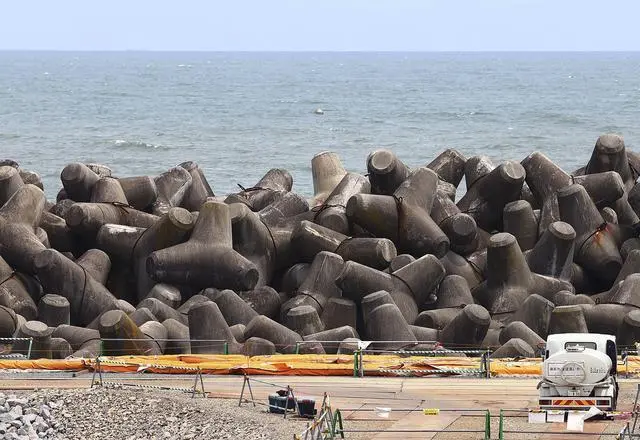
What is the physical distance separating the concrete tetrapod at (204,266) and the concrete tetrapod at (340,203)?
7.12ft

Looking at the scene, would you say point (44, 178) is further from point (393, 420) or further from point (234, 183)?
point (393, 420)

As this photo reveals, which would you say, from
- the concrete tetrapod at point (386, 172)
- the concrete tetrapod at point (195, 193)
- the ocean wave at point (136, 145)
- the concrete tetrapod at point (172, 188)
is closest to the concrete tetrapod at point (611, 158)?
the concrete tetrapod at point (386, 172)

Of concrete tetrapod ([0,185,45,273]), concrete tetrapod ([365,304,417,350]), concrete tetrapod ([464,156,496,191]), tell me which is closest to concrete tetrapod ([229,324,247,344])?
concrete tetrapod ([365,304,417,350])

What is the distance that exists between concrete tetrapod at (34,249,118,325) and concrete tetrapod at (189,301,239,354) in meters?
2.57

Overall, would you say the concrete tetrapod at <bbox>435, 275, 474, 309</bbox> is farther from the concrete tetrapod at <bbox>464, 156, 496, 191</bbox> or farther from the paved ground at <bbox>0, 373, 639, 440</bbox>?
the concrete tetrapod at <bbox>464, 156, 496, 191</bbox>

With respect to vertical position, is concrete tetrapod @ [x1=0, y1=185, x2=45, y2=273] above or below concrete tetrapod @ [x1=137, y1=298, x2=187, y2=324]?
above

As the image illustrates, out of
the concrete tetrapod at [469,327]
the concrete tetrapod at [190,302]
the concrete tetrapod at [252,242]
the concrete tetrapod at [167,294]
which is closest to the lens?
the concrete tetrapod at [469,327]

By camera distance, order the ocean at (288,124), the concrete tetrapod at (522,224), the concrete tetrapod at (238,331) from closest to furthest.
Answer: the concrete tetrapod at (238,331), the concrete tetrapod at (522,224), the ocean at (288,124)

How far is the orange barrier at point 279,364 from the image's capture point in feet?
70.3

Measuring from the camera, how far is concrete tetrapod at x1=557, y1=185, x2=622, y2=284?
27.2 metres

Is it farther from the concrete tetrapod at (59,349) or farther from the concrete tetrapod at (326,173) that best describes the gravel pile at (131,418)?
the concrete tetrapod at (326,173)

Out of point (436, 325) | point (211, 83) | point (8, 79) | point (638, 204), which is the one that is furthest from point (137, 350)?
point (8, 79)

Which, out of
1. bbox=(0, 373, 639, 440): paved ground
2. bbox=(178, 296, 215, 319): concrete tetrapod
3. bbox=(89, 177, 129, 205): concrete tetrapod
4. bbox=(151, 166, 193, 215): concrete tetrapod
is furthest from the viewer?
bbox=(151, 166, 193, 215): concrete tetrapod

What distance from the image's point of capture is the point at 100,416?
18.6 metres
